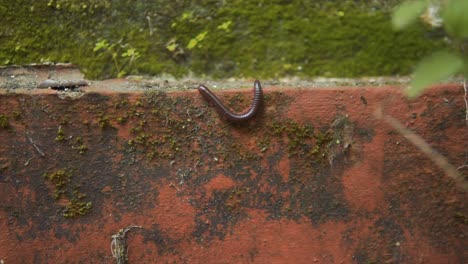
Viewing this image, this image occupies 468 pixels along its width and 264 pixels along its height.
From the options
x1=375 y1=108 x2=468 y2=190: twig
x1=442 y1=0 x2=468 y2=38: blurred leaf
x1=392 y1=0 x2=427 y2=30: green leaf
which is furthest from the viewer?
x1=375 y1=108 x2=468 y2=190: twig

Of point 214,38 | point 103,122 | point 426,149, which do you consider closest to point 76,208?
point 103,122

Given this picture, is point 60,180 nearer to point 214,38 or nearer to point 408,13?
point 214,38

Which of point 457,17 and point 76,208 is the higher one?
point 457,17


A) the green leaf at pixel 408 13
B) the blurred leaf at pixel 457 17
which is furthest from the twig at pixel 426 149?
the blurred leaf at pixel 457 17

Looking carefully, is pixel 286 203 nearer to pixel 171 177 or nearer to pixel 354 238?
pixel 354 238

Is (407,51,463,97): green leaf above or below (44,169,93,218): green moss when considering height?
above

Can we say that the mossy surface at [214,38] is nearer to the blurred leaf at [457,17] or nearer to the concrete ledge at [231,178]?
the concrete ledge at [231,178]

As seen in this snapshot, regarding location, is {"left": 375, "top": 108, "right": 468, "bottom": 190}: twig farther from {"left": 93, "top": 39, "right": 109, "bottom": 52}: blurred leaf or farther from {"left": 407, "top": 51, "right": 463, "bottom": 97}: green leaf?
{"left": 93, "top": 39, "right": 109, "bottom": 52}: blurred leaf

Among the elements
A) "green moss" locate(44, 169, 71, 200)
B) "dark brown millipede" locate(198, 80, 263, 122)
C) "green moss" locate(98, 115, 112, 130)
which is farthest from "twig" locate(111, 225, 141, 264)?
"dark brown millipede" locate(198, 80, 263, 122)
